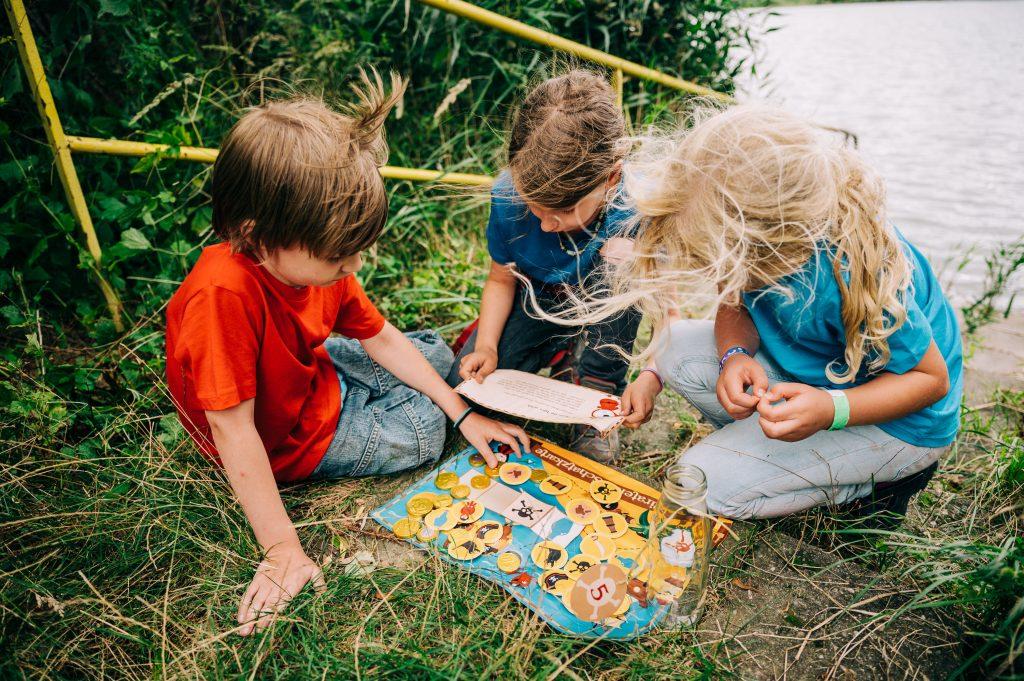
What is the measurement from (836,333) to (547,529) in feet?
2.57

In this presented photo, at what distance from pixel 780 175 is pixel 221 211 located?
1121mm

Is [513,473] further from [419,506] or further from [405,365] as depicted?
[405,365]

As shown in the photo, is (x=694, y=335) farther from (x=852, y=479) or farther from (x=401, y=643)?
(x=401, y=643)

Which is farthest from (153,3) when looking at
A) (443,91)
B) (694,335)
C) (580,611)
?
(580,611)

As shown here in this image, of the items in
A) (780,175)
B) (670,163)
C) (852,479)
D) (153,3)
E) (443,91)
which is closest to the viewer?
(780,175)

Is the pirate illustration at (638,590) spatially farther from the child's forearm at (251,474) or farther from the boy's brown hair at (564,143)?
the boy's brown hair at (564,143)

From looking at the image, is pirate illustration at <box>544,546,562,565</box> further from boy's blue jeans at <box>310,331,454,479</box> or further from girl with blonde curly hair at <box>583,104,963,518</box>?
boy's blue jeans at <box>310,331,454,479</box>

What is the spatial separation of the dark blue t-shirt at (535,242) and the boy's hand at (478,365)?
29 cm

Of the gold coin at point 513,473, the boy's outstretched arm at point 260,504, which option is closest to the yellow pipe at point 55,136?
the boy's outstretched arm at point 260,504

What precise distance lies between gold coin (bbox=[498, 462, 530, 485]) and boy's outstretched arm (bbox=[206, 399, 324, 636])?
0.52 m

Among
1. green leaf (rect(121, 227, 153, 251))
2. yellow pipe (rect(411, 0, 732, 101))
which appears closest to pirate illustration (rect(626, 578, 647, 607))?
yellow pipe (rect(411, 0, 732, 101))

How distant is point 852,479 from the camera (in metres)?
1.48

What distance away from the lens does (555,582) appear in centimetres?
132

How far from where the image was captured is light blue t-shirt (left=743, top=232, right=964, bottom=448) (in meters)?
1.26
